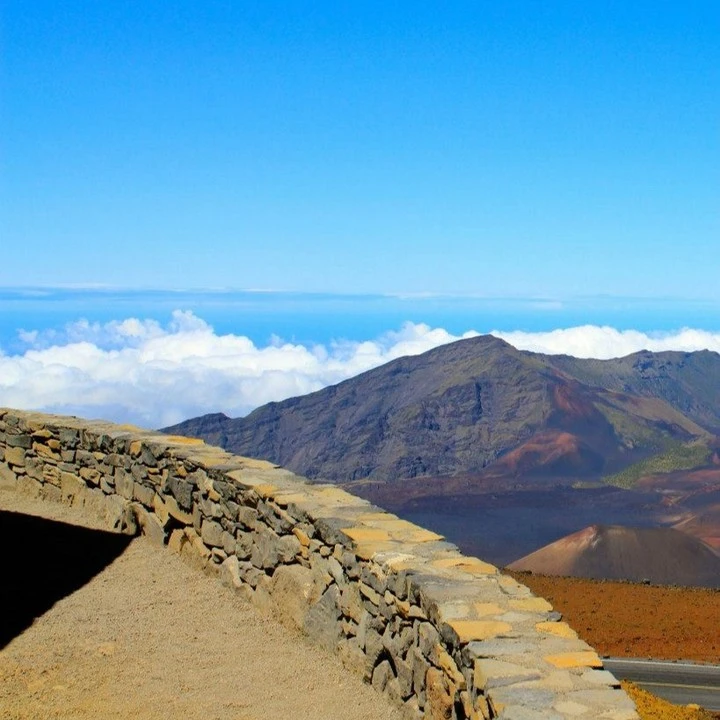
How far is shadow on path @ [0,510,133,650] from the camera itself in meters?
8.48

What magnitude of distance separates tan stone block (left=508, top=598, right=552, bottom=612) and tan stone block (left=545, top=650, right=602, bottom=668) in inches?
27.9

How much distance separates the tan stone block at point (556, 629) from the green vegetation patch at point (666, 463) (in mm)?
118511

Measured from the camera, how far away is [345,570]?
7434 mm

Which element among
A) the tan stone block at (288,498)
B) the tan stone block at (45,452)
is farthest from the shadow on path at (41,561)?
the tan stone block at (288,498)

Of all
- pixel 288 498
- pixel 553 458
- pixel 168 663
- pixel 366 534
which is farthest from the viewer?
pixel 553 458

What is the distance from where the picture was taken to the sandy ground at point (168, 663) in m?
6.60

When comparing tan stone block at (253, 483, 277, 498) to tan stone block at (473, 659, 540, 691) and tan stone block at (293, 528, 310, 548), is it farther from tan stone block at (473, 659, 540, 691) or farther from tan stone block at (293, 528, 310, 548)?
tan stone block at (473, 659, 540, 691)

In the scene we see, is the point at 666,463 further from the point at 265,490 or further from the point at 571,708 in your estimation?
the point at 571,708

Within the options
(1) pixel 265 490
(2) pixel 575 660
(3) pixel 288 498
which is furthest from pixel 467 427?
(2) pixel 575 660

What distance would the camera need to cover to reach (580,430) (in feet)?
452

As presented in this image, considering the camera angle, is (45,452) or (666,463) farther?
(666,463)

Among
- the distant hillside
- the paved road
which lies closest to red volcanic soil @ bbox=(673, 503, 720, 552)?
the distant hillside

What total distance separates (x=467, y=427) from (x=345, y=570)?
13713 cm

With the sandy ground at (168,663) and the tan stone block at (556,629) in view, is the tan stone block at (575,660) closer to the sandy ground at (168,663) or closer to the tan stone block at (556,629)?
the tan stone block at (556,629)
